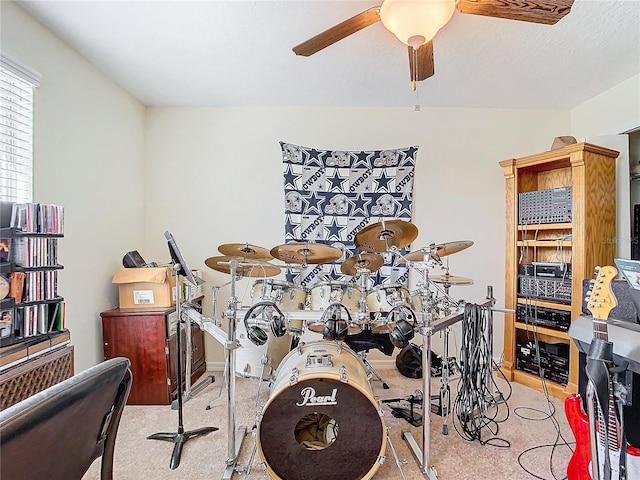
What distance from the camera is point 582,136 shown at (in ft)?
10.9

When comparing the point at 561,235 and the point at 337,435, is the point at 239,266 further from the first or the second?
the point at 561,235

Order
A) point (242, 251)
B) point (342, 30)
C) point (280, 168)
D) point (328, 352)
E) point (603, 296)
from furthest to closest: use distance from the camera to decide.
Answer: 1. point (280, 168)
2. point (242, 251)
3. point (328, 352)
4. point (342, 30)
5. point (603, 296)

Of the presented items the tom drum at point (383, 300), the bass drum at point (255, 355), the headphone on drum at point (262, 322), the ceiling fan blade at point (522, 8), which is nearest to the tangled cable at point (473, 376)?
the tom drum at point (383, 300)

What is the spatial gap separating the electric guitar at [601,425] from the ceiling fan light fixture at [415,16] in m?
1.16

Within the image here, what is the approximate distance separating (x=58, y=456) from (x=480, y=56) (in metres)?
2.92

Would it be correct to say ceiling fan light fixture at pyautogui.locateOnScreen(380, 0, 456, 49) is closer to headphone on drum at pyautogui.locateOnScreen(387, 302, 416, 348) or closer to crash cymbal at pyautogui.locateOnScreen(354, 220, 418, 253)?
crash cymbal at pyautogui.locateOnScreen(354, 220, 418, 253)

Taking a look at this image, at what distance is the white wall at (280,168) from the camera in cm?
338

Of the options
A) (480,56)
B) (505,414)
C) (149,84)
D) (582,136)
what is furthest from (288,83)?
(505,414)

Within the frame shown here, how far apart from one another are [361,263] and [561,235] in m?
1.92

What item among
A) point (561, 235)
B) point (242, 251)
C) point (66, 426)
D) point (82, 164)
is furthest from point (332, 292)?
point (561, 235)

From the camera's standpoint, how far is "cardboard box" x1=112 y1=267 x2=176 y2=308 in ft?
8.79

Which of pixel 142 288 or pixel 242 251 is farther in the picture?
pixel 142 288

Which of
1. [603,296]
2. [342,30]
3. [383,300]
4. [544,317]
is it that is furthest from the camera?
[544,317]

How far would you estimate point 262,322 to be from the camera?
190 cm
